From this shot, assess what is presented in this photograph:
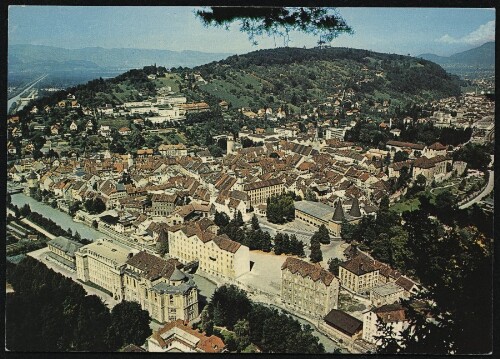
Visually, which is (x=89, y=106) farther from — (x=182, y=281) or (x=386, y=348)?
(x=386, y=348)

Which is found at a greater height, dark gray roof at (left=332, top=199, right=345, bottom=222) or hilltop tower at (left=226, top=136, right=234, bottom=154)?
hilltop tower at (left=226, top=136, right=234, bottom=154)

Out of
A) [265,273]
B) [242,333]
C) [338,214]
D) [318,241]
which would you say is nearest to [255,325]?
[242,333]

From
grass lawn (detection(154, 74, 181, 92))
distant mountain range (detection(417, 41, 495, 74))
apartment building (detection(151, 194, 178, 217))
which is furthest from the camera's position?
grass lawn (detection(154, 74, 181, 92))

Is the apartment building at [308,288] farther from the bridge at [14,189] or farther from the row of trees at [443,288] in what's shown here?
the bridge at [14,189]

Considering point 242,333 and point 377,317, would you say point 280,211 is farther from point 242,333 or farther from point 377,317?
point 377,317

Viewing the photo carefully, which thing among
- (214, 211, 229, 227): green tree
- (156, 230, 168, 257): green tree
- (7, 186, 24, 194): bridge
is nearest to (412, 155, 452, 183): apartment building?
(214, 211, 229, 227): green tree

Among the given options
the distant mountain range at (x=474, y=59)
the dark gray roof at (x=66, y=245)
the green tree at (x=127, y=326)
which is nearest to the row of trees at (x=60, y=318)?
the green tree at (x=127, y=326)

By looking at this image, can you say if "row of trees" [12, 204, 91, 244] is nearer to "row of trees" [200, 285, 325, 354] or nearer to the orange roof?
"row of trees" [200, 285, 325, 354]
